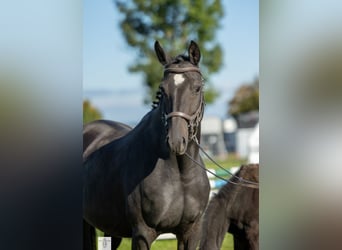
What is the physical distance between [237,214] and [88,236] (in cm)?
99

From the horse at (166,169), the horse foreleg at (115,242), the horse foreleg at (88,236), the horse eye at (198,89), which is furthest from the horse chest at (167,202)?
the horse foreleg at (88,236)

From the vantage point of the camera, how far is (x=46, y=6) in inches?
76.1

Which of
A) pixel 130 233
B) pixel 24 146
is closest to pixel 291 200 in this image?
pixel 24 146

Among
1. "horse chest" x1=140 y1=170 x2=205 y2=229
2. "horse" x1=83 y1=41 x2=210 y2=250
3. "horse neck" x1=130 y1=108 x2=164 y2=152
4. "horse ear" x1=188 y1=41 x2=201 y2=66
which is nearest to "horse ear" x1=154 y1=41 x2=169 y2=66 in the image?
"horse" x1=83 y1=41 x2=210 y2=250

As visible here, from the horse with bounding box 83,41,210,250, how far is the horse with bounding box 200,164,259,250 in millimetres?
602

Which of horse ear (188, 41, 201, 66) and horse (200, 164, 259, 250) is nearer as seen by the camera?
horse ear (188, 41, 201, 66)

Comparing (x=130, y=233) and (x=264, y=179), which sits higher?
(x=264, y=179)

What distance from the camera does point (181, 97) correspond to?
266 centimetres

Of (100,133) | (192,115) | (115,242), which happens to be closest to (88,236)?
(115,242)

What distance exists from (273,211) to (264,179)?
0.42 ft

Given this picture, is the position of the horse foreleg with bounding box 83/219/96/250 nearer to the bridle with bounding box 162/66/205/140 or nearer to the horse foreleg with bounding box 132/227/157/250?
the horse foreleg with bounding box 132/227/157/250

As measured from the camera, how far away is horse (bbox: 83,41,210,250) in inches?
105

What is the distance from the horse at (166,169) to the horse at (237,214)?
1.98 feet

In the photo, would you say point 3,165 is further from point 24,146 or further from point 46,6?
point 46,6
